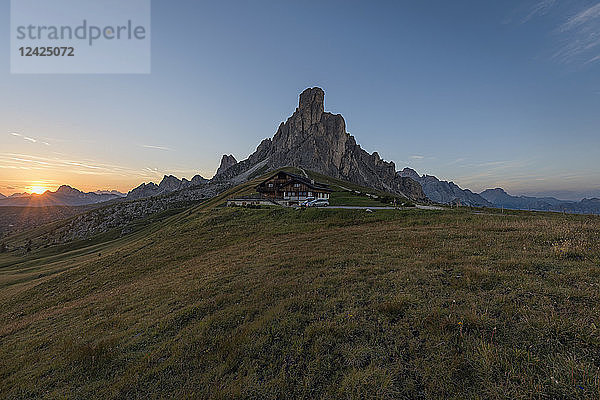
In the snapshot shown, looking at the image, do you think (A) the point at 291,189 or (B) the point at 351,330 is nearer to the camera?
(B) the point at 351,330

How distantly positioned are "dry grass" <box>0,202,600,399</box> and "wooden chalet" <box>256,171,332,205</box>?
48155 mm

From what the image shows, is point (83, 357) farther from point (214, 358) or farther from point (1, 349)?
point (1, 349)

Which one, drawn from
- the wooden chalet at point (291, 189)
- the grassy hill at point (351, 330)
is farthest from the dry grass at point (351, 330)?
the wooden chalet at point (291, 189)

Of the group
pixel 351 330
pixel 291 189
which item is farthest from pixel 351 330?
pixel 291 189

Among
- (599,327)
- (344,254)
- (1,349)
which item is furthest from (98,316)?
(599,327)

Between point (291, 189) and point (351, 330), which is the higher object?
point (291, 189)

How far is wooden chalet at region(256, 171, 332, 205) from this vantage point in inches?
2564

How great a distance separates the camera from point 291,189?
6700 centimetres

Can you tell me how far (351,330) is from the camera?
793 cm

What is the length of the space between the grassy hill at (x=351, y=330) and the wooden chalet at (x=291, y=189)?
48160mm

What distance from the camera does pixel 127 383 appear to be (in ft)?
23.4

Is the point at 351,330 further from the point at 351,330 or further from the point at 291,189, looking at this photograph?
the point at 291,189

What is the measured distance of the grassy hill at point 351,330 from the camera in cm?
587

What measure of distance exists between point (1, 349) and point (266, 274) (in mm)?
14455
